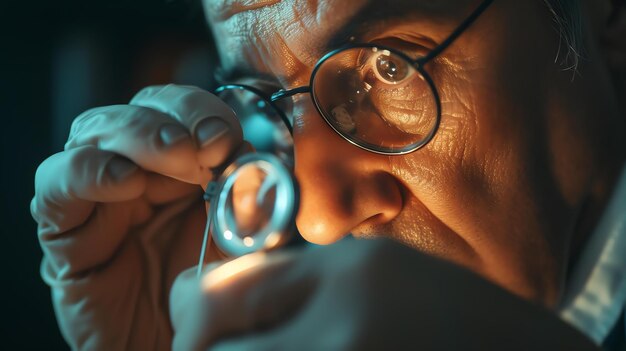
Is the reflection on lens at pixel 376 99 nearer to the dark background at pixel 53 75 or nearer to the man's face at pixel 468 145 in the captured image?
the man's face at pixel 468 145

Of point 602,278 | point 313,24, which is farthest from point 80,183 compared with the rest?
point 602,278

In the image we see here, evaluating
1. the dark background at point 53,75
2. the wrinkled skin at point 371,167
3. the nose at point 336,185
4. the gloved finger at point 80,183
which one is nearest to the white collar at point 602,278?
the wrinkled skin at point 371,167

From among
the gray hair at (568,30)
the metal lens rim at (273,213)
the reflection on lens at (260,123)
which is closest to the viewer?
the metal lens rim at (273,213)

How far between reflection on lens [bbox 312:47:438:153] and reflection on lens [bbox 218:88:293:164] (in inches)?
6.1

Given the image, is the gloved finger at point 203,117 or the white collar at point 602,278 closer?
the gloved finger at point 203,117

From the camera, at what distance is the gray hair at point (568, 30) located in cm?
96

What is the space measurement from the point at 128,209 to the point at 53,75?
0.51 meters

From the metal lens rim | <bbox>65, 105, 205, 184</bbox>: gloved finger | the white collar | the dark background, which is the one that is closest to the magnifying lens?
the metal lens rim

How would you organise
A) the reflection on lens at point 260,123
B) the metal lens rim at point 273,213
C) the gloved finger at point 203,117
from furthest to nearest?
the reflection on lens at point 260,123, the gloved finger at point 203,117, the metal lens rim at point 273,213

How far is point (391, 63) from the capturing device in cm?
92

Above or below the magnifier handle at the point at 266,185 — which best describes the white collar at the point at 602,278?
below

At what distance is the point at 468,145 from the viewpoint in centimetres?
93

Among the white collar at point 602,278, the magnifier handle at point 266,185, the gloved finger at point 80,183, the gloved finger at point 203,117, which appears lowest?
the white collar at point 602,278

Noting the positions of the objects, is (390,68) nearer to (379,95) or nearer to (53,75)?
(379,95)
